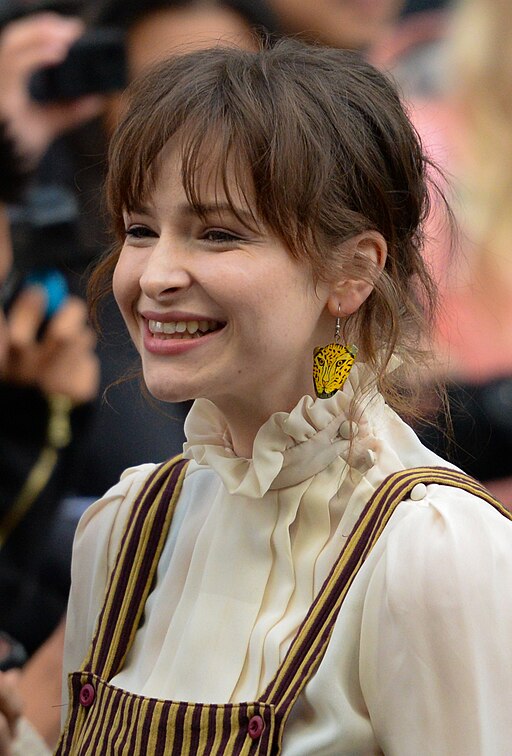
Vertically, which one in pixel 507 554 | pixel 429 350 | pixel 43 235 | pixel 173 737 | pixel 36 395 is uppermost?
pixel 43 235

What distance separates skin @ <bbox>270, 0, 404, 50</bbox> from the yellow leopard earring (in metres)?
1.62

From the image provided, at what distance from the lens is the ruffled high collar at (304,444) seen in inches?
53.6

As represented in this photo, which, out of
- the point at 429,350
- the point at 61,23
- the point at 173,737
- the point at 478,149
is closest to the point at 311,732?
the point at 173,737

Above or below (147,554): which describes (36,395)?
above

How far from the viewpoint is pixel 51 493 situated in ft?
8.21

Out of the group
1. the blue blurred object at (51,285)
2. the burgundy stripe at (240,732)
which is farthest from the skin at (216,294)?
the blue blurred object at (51,285)

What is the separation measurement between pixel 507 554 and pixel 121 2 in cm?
193

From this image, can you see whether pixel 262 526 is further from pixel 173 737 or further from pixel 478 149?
pixel 478 149

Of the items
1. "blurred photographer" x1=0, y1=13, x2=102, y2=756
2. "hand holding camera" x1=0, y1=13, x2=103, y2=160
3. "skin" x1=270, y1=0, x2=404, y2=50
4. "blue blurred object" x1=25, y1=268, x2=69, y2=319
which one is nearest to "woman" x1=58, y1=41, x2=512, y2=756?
"blurred photographer" x1=0, y1=13, x2=102, y2=756

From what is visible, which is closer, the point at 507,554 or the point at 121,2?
the point at 507,554

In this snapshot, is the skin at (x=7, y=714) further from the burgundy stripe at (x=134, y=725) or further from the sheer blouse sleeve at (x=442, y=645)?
the sheer blouse sleeve at (x=442, y=645)

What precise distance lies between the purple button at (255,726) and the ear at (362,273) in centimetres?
45

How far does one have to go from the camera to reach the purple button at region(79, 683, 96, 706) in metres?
1.41

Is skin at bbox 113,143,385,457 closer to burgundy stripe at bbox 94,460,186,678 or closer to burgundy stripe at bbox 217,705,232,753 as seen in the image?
burgundy stripe at bbox 94,460,186,678
